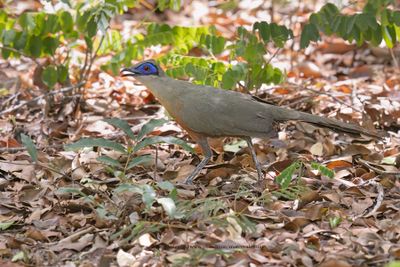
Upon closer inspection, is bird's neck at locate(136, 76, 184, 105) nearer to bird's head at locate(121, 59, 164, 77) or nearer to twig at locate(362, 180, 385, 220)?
bird's head at locate(121, 59, 164, 77)

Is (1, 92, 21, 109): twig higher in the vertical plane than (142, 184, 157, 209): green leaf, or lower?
lower

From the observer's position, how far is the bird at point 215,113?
18.8 ft

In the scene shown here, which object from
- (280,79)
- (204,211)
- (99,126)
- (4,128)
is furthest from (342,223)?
(4,128)

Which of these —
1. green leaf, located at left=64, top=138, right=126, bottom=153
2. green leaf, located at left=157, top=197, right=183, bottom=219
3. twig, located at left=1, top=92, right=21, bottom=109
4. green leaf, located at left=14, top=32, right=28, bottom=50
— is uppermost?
green leaf, located at left=14, top=32, right=28, bottom=50

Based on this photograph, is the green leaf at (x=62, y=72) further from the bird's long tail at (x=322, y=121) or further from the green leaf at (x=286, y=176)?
the green leaf at (x=286, y=176)

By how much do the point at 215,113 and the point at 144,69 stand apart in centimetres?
69

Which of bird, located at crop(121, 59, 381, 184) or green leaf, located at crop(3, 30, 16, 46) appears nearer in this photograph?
bird, located at crop(121, 59, 381, 184)

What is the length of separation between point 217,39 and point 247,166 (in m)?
1.18

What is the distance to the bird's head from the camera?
5.95m

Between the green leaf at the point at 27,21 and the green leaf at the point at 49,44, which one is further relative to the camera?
the green leaf at the point at 49,44

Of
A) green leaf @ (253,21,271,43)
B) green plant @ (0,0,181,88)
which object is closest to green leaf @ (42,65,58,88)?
green plant @ (0,0,181,88)

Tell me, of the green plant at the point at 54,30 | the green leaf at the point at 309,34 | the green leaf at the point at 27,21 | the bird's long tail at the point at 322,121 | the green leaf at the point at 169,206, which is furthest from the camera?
the green leaf at the point at 27,21

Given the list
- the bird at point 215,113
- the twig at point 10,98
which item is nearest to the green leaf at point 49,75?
the twig at point 10,98

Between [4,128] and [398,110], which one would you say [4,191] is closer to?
[4,128]
